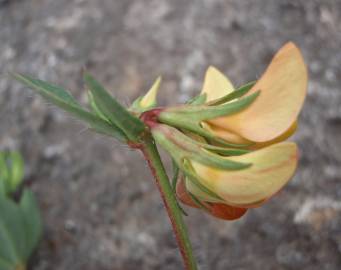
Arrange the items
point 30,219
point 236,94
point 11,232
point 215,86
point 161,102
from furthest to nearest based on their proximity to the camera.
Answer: point 161,102, point 30,219, point 11,232, point 215,86, point 236,94

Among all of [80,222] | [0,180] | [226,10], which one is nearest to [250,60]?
[226,10]

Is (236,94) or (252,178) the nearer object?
(252,178)

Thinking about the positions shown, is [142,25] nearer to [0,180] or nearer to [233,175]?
[0,180]

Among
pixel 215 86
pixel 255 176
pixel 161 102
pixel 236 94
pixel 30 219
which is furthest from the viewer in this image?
pixel 161 102

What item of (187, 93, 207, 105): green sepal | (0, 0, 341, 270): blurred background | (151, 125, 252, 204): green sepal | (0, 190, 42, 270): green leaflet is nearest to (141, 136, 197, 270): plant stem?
(151, 125, 252, 204): green sepal

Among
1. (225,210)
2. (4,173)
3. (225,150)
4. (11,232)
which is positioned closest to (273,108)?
(225,150)

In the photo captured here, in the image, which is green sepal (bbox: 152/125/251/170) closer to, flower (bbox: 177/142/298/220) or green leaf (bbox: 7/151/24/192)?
flower (bbox: 177/142/298/220)

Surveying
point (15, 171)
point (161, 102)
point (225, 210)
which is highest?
point (15, 171)

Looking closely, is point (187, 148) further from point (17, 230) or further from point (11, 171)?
point (11, 171)
